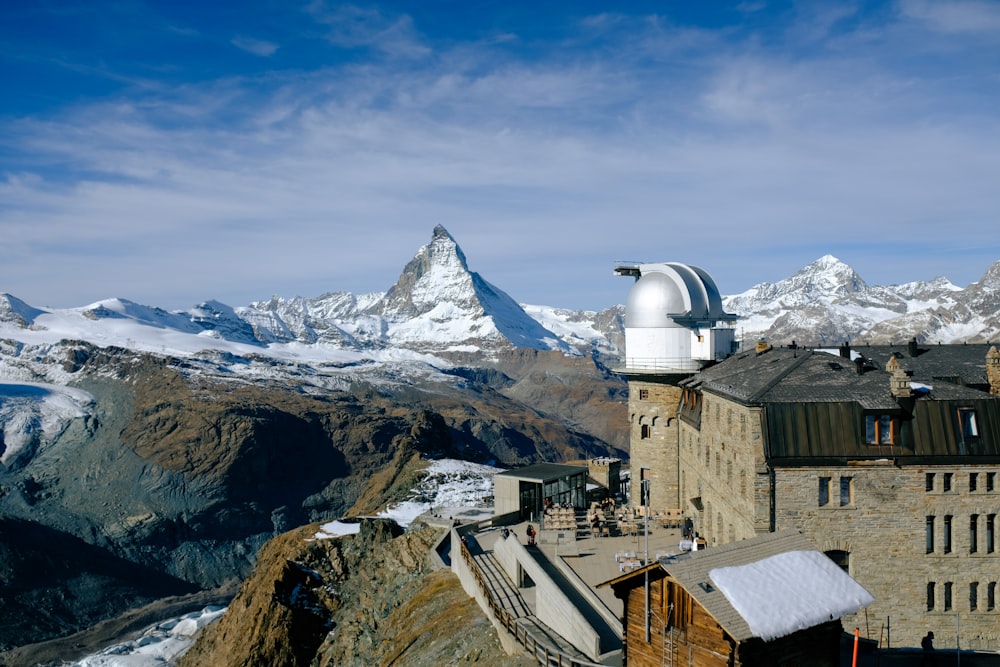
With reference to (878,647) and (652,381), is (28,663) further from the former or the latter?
(878,647)

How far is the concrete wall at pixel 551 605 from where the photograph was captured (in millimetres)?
25958

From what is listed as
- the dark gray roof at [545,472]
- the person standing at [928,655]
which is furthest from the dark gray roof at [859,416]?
the dark gray roof at [545,472]

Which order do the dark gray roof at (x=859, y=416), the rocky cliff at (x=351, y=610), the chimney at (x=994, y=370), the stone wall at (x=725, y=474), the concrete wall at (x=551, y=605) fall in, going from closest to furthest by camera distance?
1. the concrete wall at (x=551, y=605)
2. the dark gray roof at (x=859, y=416)
3. the stone wall at (x=725, y=474)
4. the chimney at (x=994, y=370)
5. the rocky cliff at (x=351, y=610)

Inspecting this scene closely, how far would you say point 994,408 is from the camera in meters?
28.5

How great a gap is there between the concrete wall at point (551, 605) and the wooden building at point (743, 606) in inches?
147

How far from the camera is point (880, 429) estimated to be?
28.6 m

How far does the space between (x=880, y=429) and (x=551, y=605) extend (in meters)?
14.2

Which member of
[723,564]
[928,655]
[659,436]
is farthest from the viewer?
[659,436]

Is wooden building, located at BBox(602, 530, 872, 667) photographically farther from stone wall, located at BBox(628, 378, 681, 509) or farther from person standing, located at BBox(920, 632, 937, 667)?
stone wall, located at BBox(628, 378, 681, 509)

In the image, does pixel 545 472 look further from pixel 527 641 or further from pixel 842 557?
pixel 842 557

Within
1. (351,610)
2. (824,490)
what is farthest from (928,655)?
(351,610)

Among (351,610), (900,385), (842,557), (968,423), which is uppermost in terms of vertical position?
(900,385)

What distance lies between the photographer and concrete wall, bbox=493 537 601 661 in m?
26.0

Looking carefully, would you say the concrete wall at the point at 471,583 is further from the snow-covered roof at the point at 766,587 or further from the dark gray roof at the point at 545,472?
the snow-covered roof at the point at 766,587
